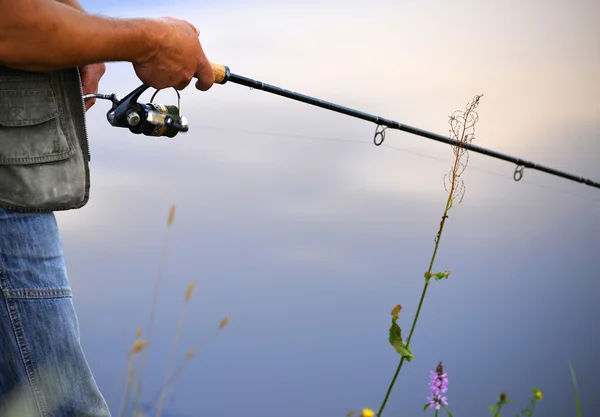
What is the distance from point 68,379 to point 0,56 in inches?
29.3

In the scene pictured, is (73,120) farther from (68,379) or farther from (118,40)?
(68,379)

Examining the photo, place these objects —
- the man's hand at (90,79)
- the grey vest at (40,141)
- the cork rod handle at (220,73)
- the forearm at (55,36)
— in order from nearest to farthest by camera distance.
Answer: the forearm at (55,36), the grey vest at (40,141), the man's hand at (90,79), the cork rod handle at (220,73)

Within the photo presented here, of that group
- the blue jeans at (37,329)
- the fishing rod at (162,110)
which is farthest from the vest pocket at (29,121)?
Result: the fishing rod at (162,110)

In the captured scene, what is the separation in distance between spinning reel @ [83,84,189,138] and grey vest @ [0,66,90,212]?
1.65ft

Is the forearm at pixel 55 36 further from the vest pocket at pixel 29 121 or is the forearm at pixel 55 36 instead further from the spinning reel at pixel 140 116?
the spinning reel at pixel 140 116

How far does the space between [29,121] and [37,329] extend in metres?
0.47

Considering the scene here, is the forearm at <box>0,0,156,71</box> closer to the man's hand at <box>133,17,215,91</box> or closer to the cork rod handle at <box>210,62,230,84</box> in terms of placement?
the man's hand at <box>133,17,215,91</box>

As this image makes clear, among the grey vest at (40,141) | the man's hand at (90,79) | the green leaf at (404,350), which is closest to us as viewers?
the grey vest at (40,141)

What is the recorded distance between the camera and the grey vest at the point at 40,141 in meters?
1.83

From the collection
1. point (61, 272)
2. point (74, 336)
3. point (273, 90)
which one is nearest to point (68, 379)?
point (74, 336)

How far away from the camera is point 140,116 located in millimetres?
2471

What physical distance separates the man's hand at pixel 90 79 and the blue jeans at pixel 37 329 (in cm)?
62

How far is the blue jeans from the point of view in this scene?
5.90 feet

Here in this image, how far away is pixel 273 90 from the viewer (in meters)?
3.21
